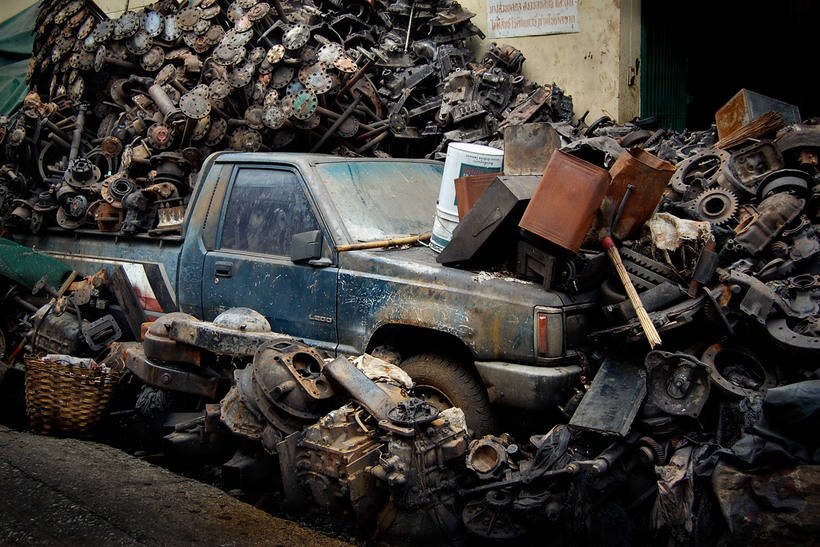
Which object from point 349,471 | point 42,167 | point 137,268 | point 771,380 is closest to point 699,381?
point 771,380

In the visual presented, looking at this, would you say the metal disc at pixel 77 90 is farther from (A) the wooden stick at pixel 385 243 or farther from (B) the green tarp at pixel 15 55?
(A) the wooden stick at pixel 385 243

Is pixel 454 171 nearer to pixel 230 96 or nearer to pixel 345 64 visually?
pixel 345 64

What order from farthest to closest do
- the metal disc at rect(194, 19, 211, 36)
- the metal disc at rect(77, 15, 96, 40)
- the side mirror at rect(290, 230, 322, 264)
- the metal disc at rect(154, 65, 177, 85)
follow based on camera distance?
the metal disc at rect(77, 15, 96, 40) < the metal disc at rect(194, 19, 211, 36) < the metal disc at rect(154, 65, 177, 85) < the side mirror at rect(290, 230, 322, 264)

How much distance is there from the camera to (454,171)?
4191 mm

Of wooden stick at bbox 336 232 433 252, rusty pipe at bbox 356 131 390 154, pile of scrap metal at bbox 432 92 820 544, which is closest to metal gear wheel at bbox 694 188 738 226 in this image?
pile of scrap metal at bbox 432 92 820 544

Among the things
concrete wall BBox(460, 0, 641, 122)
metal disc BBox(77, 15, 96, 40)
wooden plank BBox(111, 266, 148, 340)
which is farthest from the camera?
metal disc BBox(77, 15, 96, 40)

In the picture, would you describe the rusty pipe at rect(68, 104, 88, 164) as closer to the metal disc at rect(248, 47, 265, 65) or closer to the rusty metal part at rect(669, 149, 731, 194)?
the metal disc at rect(248, 47, 265, 65)

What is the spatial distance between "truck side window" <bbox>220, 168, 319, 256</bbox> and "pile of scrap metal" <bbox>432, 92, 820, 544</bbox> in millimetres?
1086

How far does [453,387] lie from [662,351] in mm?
1147

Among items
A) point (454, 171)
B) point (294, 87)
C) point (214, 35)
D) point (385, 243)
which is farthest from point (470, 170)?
point (214, 35)

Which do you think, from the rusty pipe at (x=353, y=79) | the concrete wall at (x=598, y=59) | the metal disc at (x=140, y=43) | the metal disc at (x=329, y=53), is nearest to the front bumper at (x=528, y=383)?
the rusty pipe at (x=353, y=79)

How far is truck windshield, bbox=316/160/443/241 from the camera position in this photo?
4285 millimetres

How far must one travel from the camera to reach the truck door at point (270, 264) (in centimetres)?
416

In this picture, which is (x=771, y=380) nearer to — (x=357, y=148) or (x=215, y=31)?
(x=357, y=148)
